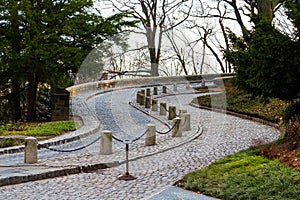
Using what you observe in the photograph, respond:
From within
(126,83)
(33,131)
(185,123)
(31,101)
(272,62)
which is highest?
(272,62)

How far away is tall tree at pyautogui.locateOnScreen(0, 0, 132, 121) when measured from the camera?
1842 cm

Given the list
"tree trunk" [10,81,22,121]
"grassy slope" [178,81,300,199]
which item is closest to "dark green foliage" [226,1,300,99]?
"grassy slope" [178,81,300,199]

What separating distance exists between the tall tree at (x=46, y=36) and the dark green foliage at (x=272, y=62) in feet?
33.7

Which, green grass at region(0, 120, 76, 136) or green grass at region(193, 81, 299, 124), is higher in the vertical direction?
green grass at region(193, 81, 299, 124)

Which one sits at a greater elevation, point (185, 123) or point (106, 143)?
point (185, 123)

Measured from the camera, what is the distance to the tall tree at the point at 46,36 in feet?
60.4

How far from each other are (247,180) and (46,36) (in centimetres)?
1342

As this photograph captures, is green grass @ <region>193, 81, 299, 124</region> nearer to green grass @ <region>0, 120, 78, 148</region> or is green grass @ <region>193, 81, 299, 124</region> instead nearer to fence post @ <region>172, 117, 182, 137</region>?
fence post @ <region>172, 117, 182, 137</region>

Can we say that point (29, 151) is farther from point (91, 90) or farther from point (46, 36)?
point (91, 90)

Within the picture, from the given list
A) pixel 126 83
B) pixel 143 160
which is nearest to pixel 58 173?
pixel 143 160

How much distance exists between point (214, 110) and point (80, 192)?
16.1 metres

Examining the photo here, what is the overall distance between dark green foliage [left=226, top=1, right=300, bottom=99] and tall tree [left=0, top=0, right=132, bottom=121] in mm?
10275

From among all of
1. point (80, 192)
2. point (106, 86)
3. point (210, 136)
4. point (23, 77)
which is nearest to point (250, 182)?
point (80, 192)

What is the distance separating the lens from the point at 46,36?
59.7ft
